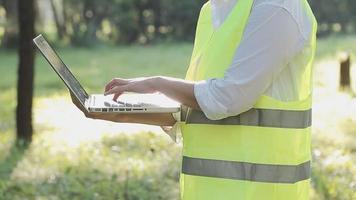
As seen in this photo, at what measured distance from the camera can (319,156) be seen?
A: 6.11 meters

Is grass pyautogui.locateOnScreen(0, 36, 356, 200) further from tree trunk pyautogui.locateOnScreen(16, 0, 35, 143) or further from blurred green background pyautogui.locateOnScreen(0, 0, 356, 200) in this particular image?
tree trunk pyautogui.locateOnScreen(16, 0, 35, 143)

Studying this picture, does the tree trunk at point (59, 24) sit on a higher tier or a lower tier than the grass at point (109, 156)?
higher

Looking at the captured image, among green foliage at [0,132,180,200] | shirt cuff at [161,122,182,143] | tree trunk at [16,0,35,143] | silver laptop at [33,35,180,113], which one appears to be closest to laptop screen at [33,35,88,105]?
silver laptop at [33,35,180,113]

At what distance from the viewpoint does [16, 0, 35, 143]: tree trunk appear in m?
6.62

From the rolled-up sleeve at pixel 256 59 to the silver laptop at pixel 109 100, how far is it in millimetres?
148

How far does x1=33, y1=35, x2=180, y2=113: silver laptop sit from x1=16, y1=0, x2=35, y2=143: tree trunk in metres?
4.74

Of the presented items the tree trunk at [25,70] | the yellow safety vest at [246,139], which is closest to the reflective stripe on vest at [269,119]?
the yellow safety vest at [246,139]

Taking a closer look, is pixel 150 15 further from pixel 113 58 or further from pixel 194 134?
pixel 194 134

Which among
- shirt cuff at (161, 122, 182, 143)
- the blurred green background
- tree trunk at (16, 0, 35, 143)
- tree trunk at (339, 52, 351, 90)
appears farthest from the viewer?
tree trunk at (339, 52, 351, 90)

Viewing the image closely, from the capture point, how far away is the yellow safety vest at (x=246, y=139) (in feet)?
6.36

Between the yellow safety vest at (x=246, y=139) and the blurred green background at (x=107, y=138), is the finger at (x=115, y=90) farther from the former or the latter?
the blurred green background at (x=107, y=138)

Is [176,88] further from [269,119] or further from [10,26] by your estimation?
[10,26]

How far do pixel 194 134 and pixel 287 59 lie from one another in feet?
1.16

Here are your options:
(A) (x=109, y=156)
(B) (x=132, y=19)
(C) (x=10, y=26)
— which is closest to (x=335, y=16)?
(B) (x=132, y=19)
